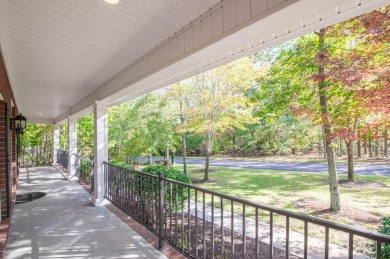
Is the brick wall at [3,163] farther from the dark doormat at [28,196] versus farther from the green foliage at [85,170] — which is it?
the green foliage at [85,170]

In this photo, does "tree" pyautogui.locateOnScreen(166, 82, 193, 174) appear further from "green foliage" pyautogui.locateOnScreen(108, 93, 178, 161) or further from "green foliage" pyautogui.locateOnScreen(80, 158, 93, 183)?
"green foliage" pyautogui.locateOnScreen(80, 158, 93, 183)

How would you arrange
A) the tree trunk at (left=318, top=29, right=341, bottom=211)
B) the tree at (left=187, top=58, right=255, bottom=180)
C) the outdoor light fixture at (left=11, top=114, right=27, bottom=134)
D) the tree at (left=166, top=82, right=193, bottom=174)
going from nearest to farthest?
the tree trunk at (left=318, top=29, right=341, bottom=211) < the outdoor light fixture at (left=11, top=114, right=27, bottom=134) < the tree at (left=187, top=58, right=255, bottom=180) < the tree at (left=166, top=82, right=193, bottom=174)

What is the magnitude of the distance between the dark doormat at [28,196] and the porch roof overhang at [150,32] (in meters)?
2.94

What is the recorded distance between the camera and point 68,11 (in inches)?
83.8

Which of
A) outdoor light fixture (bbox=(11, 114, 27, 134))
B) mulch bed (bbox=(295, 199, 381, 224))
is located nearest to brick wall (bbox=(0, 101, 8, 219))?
outdoor light fixture (bbox=(11, 114, 27, 134))

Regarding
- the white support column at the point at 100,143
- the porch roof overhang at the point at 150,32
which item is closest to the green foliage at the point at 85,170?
the white support column at the point at 100,143

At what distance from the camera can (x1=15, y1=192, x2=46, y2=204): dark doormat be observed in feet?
17.4

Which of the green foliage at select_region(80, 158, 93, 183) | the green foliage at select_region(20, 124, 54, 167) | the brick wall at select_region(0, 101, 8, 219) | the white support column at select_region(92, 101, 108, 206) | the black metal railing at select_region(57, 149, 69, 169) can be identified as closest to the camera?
the brick wall at select_region(0, 101, 8, 219)

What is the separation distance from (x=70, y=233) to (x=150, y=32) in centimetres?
287

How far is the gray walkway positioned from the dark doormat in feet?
0.97

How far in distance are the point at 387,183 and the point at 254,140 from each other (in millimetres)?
15232

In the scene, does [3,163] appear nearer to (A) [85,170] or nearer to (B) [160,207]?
(B) [160,207]

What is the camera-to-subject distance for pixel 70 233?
11.3ft

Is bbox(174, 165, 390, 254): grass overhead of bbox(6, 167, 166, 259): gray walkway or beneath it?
beneath
